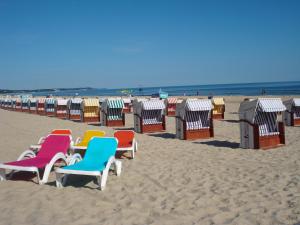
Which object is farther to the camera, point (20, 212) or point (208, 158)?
point (208, 158)

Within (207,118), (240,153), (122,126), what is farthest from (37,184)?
(122,126)

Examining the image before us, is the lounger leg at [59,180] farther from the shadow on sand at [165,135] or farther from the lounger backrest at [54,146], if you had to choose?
the shadow on sand at [165,135]

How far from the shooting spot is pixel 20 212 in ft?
14.5

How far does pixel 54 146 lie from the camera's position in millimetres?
6707

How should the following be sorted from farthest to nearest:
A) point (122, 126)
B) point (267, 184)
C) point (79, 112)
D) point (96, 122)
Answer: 1. point (79, 112)
2. point (96, 122)
3. point (122, 126)
4. point (267, 184)

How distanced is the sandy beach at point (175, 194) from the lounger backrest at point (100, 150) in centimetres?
36

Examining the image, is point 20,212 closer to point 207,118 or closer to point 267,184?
point 267,184

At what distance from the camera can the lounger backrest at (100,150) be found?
6.14m

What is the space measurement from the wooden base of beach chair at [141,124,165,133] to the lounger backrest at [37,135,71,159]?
214 inches

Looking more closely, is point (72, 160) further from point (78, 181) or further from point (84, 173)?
point (84, 173)

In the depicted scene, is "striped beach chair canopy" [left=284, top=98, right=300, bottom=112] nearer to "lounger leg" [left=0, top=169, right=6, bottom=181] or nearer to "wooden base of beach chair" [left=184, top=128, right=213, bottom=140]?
"wooden base of beach chair" [left=184, top=128, right=213, bottom=140]

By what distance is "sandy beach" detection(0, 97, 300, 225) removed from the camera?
4.14 m

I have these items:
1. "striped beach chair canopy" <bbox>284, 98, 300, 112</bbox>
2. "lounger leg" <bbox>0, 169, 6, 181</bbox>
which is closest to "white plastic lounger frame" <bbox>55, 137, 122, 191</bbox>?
"lounger leg" <bbox>0, 169, 6, 181</bbox>

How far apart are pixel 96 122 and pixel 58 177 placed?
11.2 m
